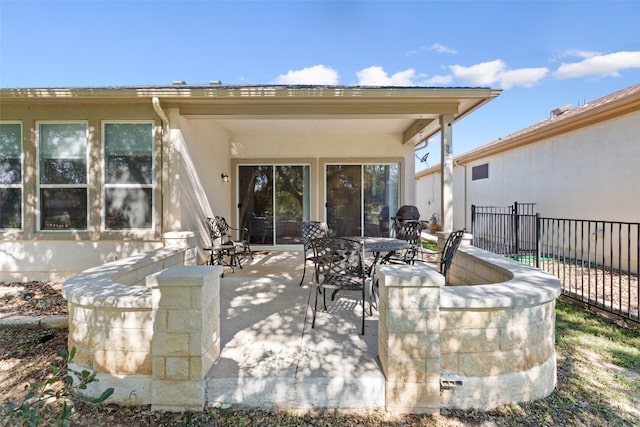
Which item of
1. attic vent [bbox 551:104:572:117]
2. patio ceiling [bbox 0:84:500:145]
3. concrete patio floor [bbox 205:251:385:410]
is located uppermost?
attic vent [bbox 551:104:572:117]

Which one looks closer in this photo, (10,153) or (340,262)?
(340,262)

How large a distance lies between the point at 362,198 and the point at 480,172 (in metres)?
5.92

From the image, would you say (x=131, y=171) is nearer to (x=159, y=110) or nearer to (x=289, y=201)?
(x=159, y=110)

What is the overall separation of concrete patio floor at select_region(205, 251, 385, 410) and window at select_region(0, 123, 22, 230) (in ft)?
14.1

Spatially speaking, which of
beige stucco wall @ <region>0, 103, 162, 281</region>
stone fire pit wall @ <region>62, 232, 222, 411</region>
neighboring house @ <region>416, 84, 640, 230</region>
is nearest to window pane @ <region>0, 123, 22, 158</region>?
beige stucco wall @ <region>0, 103, 162, 281</region>

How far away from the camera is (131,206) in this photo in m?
5.19

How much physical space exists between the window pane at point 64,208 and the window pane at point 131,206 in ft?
1.49

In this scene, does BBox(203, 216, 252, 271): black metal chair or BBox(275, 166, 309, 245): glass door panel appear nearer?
BBox(203, 216, 252, 271): black metal chair

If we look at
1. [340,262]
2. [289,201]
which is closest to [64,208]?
[289,201]

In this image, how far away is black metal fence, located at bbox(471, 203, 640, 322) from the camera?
3.97 meters

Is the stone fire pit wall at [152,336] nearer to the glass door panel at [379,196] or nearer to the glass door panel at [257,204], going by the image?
the glass door panel at [257,204]


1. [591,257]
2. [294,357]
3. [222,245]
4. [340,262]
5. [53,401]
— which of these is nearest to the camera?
[53,401]

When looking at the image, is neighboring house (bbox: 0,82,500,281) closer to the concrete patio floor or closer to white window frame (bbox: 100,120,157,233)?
white window frame (bbox: 100,120,157,233)

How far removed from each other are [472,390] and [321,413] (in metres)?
1.04
